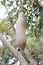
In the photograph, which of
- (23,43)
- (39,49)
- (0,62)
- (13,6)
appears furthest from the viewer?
(0,62)

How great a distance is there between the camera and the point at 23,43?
0.67 metres

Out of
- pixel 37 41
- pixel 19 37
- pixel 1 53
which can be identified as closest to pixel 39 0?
pixel 19 37

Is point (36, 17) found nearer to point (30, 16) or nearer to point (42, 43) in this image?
point (30, 16)

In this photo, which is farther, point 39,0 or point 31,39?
point 31,39

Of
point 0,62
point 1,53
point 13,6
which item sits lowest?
point 0,62

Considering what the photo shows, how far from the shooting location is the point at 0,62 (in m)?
2.32

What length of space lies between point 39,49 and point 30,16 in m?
0.65

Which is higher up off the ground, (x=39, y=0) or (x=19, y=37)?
(x=39, y=0)

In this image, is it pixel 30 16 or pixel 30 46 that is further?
pixel 30 46

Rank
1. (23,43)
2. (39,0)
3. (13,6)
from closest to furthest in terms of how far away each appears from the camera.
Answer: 1. (23,43)
2. (39,0)
3. (13,6)

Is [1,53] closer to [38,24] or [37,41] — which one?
[37,41]

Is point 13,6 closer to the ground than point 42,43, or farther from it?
farther from it

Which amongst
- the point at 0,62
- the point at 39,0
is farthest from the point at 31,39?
the point at 39,0

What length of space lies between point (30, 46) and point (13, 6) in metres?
0.70
